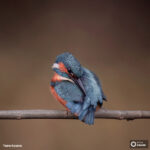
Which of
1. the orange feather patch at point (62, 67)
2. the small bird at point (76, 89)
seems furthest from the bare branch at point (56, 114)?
the orange feather patch at point (62, 67)

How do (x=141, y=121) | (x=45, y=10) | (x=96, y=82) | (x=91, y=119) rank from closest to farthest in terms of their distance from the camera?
(x=91, y=119) → (x=96, y=82) → (x=141, y=121) → (x=45, y=10)

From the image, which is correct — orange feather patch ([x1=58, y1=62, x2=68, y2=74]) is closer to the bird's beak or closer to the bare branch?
the bird's beak

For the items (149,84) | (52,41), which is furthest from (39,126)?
(149,84)

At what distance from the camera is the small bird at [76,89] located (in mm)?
1041

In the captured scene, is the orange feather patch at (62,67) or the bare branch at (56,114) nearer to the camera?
the bare branch at (56,114)

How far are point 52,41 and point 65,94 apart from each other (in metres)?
0.61

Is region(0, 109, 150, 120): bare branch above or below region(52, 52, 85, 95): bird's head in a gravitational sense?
below

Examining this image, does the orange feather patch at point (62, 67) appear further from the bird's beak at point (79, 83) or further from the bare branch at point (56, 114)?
the bare branch at point (56, 114)

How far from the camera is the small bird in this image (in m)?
1.04

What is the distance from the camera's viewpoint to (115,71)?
1.64 metres

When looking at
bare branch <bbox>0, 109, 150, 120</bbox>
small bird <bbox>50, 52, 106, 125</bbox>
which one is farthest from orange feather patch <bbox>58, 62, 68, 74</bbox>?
bare branch <bbox>0, 109, 150, 120</bbox>

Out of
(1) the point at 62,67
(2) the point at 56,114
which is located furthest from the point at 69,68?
(2) the point at 56,114

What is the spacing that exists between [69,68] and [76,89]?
2.6 inches

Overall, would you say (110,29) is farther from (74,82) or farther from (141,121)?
(74,82)
